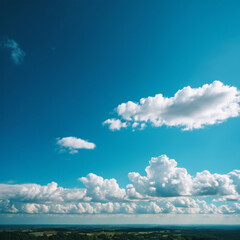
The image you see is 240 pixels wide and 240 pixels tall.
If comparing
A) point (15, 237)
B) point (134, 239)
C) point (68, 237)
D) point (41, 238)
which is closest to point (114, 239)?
point (134, 239)

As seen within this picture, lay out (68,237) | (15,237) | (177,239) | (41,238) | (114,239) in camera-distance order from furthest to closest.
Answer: (177,239)
(114,239)
(68,237)
(41,238)
(15,237)

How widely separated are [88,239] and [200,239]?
110 meters

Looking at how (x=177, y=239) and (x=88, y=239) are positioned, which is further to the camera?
(x=177, y=239)

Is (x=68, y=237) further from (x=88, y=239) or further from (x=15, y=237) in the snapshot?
(x=15, y=237)

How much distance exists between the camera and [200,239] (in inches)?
7756

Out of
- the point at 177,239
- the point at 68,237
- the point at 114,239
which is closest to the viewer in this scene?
the point at 68,237

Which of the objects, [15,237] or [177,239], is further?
[177,239]

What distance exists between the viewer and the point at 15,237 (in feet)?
440

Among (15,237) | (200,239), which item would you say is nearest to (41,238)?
(15,237)

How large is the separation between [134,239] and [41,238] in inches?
3284

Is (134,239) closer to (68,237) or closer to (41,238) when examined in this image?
(68,237)

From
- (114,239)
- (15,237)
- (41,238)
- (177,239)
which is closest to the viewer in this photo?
(15,237)

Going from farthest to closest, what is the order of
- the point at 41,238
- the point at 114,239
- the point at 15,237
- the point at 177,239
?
the point at 177,239
the point at 114,239
the point at 41,238
the point at 15,237

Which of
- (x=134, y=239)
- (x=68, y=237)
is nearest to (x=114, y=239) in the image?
(x=134, y=239)
